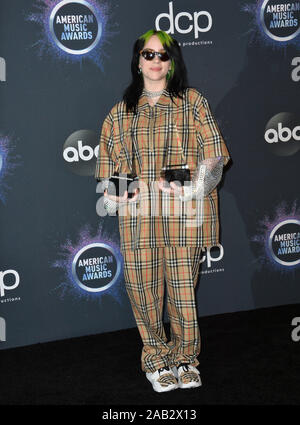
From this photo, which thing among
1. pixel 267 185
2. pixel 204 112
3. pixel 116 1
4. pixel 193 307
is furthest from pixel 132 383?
pixel 116 1

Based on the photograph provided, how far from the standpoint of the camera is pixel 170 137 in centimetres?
259

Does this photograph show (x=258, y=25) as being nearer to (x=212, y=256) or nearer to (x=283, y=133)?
(x=283, y=133)

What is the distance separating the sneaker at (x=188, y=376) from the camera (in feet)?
8.89

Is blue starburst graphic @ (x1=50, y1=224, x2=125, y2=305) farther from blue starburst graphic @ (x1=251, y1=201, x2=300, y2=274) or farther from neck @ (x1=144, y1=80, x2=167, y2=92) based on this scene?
neck @ (x1=144, y1=80, x2=167, y2=92)

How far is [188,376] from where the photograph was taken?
2713 millimetres

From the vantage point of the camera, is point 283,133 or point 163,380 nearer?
point 163,380

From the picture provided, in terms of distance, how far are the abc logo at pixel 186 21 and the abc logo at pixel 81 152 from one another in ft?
2.59

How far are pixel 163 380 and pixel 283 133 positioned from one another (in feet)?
6.20

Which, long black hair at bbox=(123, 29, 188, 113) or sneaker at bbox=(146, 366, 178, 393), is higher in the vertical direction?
long black hair at bbox=(123, 29, 188, 113)

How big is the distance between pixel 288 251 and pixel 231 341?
872mm

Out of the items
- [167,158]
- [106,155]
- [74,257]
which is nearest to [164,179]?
[167,158]

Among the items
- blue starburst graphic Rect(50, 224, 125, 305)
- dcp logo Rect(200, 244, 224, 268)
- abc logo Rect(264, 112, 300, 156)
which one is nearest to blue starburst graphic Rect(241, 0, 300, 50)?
abc logo Rect(264, 112, 300, 156)

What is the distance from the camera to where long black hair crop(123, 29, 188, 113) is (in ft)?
8.52

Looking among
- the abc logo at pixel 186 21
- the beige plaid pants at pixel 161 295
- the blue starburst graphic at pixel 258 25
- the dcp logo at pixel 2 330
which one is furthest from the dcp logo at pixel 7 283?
the blue starburst graphic at pixel 258 25
